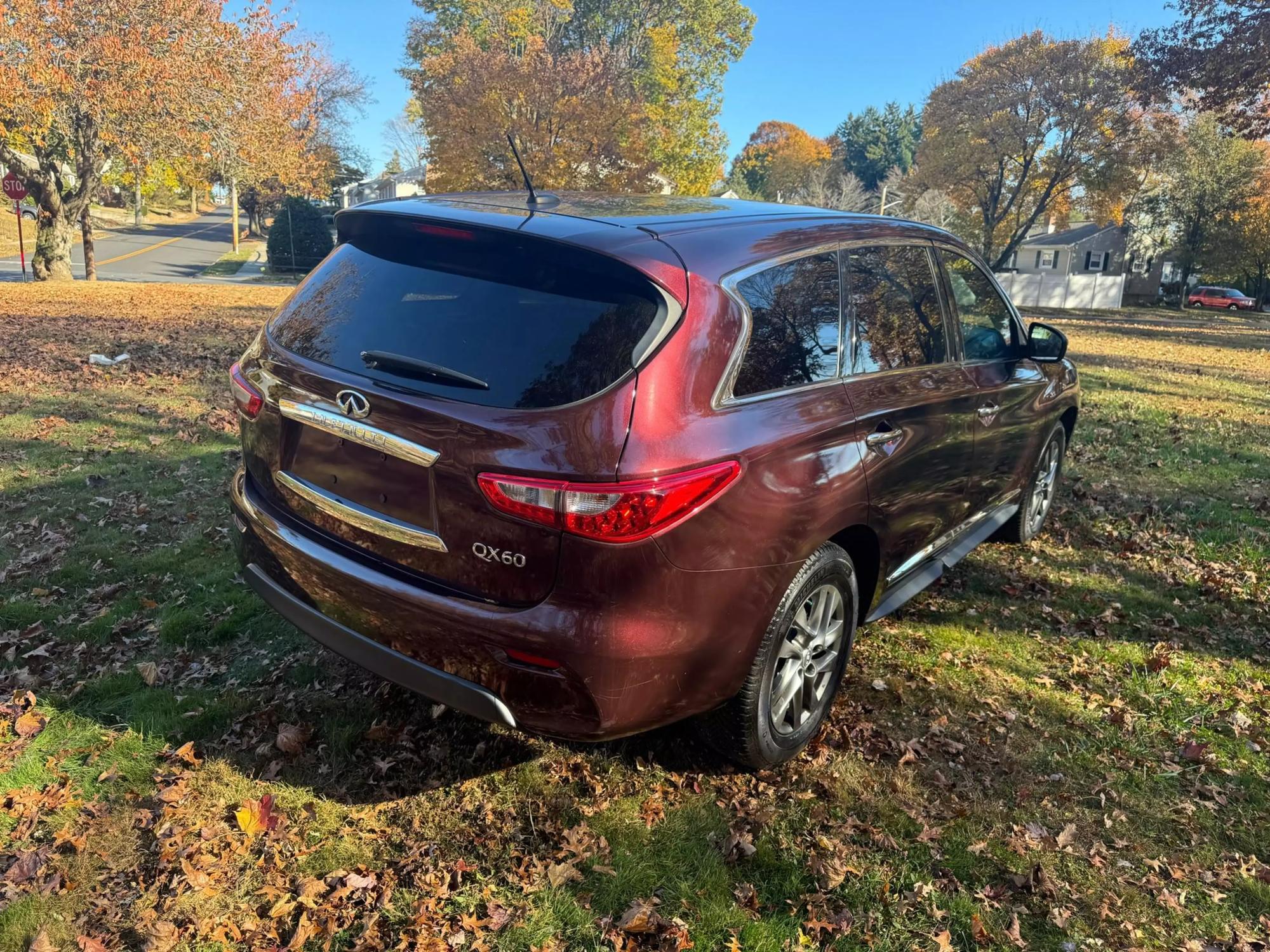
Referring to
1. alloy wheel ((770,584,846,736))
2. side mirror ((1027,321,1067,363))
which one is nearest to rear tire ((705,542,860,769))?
alloy wheel ((770,584,846,736))

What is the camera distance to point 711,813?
2967 millimetres

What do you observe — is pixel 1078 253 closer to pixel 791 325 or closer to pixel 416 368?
pixel 791 325

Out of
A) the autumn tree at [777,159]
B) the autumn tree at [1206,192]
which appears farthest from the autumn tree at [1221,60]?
A: the autumn tree at [777,159]

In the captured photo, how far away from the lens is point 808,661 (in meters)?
3.13

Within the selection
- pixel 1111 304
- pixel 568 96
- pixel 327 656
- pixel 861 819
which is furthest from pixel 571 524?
pixel 1111 304

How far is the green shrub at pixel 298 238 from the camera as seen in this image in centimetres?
3628

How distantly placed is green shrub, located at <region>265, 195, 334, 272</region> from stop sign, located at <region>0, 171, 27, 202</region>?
12120mm

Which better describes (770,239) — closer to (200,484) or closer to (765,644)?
(765,644)

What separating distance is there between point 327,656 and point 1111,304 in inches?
1906

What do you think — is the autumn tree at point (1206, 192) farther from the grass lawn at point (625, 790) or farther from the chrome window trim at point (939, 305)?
the grass lawn at point (625, 790)

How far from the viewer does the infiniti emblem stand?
258 centimetres

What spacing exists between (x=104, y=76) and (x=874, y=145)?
265 ft

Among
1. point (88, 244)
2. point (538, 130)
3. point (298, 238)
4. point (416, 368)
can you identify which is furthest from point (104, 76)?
point (416, 368)

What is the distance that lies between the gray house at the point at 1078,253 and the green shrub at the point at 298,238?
40.4m
